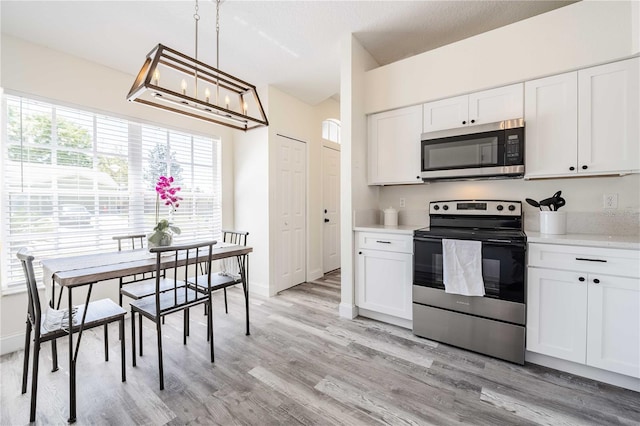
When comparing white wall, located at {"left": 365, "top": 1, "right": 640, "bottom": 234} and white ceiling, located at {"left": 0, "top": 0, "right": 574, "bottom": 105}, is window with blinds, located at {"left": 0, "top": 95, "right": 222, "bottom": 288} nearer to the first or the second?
white ceiling, located at {"left": 0, "top": 0, "right": 574, "bottom": 105}

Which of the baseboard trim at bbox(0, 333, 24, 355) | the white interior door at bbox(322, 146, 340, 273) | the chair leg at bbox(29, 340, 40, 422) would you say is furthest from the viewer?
the white interior door at bbox(322, 146, 340, 273)

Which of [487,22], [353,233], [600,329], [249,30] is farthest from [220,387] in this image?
[487,22]

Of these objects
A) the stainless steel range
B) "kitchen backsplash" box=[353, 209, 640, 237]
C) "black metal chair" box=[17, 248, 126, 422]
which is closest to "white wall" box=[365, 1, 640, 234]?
"kitchen backsplash" box=[353, 209, 640, 237]

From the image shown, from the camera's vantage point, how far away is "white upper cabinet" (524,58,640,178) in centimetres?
194

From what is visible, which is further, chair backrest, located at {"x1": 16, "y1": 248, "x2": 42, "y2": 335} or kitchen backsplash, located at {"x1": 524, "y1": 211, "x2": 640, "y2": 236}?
kitchen backsplash, located at {"x1": 524, "y1": 211, "x2": 640, "y2": 236}

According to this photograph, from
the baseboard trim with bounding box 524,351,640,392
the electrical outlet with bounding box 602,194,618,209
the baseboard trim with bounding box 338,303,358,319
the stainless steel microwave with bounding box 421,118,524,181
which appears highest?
the stainless steel microwave with bounding box 421,118,524,181

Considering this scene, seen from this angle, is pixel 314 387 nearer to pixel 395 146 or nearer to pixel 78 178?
pixel 395 146

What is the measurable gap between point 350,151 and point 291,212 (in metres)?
1.47

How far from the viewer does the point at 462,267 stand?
2207 mm

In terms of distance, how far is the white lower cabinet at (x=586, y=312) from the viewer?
173cm

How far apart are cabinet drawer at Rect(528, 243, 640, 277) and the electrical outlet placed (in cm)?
71

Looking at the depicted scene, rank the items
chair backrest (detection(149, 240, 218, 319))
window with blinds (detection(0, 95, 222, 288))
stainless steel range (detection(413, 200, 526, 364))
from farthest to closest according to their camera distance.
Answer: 1. window with blinds (detection(0, 95, 222, 288))
2. stainless steel range (detection(413, 200, 526, 364))
3. chair backrest (detection(149, 240, 218, 319))

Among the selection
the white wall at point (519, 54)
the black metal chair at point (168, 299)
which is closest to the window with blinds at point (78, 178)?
the black metal chair at point (168, 299)

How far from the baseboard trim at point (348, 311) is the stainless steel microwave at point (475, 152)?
1546 millimetres
